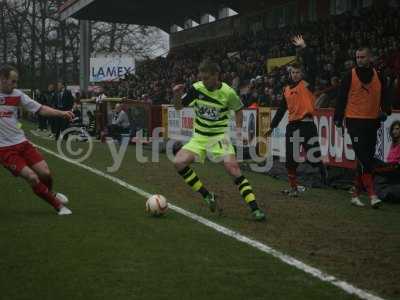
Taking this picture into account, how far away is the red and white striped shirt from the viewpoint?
7.87 m

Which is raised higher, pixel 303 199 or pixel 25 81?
pixel 25 81

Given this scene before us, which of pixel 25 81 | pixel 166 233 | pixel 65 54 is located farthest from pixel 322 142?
pixel 25 81

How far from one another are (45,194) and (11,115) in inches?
40.3

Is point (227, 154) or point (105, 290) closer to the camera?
point (105, 290)

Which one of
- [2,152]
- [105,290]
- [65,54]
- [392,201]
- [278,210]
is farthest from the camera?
[65,54]

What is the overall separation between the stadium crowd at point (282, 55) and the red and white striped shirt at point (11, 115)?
22.2 feet

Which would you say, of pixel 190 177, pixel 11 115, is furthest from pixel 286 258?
pixel 11 115

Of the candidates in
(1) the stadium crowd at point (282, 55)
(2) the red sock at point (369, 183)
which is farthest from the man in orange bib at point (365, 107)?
(1) the stadium crowd at point (282, 55)

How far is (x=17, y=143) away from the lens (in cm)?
790

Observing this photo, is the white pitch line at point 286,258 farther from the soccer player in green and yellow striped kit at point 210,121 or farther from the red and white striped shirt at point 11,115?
the red and white striped shirt at point 11,115

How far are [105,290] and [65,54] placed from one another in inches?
1991

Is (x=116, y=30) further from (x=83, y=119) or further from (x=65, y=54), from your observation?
(x=83, y=119)

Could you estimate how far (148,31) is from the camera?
57969mm

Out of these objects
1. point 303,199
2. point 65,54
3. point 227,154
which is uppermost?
point 65,54
